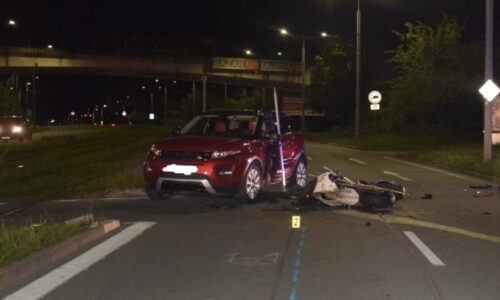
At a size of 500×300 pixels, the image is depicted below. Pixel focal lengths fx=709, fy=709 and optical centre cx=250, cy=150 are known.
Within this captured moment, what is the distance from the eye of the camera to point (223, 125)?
14.4 m

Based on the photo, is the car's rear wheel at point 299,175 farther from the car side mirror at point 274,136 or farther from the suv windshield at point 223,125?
the suv windshield at point 223,125

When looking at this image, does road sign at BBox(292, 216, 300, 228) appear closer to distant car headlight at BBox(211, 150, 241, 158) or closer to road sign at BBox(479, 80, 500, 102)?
distant car headlight at BBox(211, 150, 241, 158)

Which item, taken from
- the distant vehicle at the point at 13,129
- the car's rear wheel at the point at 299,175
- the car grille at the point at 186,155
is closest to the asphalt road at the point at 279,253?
the car grille at the point at 186,155

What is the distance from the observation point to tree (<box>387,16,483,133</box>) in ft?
135

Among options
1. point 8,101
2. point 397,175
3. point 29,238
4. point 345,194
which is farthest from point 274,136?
point 8,101

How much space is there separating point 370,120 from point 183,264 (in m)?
56.6

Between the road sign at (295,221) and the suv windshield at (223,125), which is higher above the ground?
the suv windshield at (223,125)

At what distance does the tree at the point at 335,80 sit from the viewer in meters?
67.4

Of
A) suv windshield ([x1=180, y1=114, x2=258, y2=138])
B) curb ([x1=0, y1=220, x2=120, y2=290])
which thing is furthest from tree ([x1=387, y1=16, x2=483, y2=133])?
curb ([x1=0, y1=220, x2=120, y2=290])

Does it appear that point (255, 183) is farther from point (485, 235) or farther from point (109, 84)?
point (109, 84)

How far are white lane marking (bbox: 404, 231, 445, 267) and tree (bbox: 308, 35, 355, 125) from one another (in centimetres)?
5719

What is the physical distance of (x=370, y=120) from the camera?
6362 cm

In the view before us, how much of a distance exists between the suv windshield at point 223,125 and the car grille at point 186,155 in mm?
1304

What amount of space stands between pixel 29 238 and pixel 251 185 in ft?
19.3
